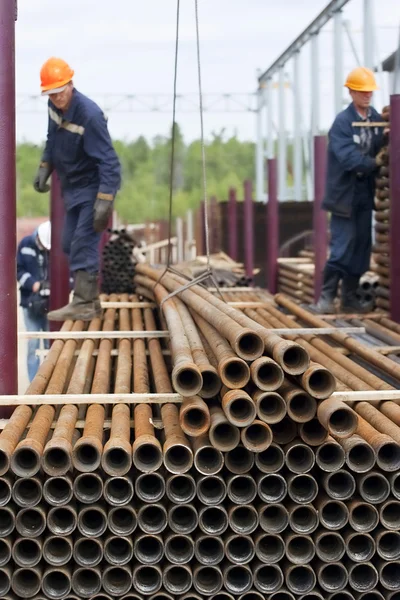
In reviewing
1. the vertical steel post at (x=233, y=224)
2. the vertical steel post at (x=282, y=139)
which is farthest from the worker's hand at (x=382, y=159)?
the vertical steel post at (x=282, y=139)

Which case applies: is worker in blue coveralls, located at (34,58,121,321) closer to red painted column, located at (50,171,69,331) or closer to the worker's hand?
red painted column, located at (50,171,69,331)

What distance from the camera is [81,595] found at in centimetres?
512

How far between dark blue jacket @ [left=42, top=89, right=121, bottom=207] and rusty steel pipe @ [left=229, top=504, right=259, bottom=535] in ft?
14.2

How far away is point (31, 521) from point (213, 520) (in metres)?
0.88

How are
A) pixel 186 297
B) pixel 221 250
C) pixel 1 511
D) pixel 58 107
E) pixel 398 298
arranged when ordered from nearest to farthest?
pixel 1 511, pixel 186 297, pixel 58 107, pixel 398 298, pixel 221 250

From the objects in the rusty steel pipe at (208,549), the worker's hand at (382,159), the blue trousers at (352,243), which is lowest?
the rusty steel pipe at (208,549)

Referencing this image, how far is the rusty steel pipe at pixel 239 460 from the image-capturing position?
5.12m

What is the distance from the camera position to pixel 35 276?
42.6 ft

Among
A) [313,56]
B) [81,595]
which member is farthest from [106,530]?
[313,56]

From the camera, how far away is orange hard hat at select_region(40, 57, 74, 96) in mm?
8766

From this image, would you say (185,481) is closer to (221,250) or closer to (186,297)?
(186,297)

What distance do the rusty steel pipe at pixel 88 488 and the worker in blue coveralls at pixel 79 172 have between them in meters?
4.11

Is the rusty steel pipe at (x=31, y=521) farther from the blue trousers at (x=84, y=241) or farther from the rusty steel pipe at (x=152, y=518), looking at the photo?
the blue trousers at (x=84, y=241)

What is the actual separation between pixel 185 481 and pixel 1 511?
2.92ft
